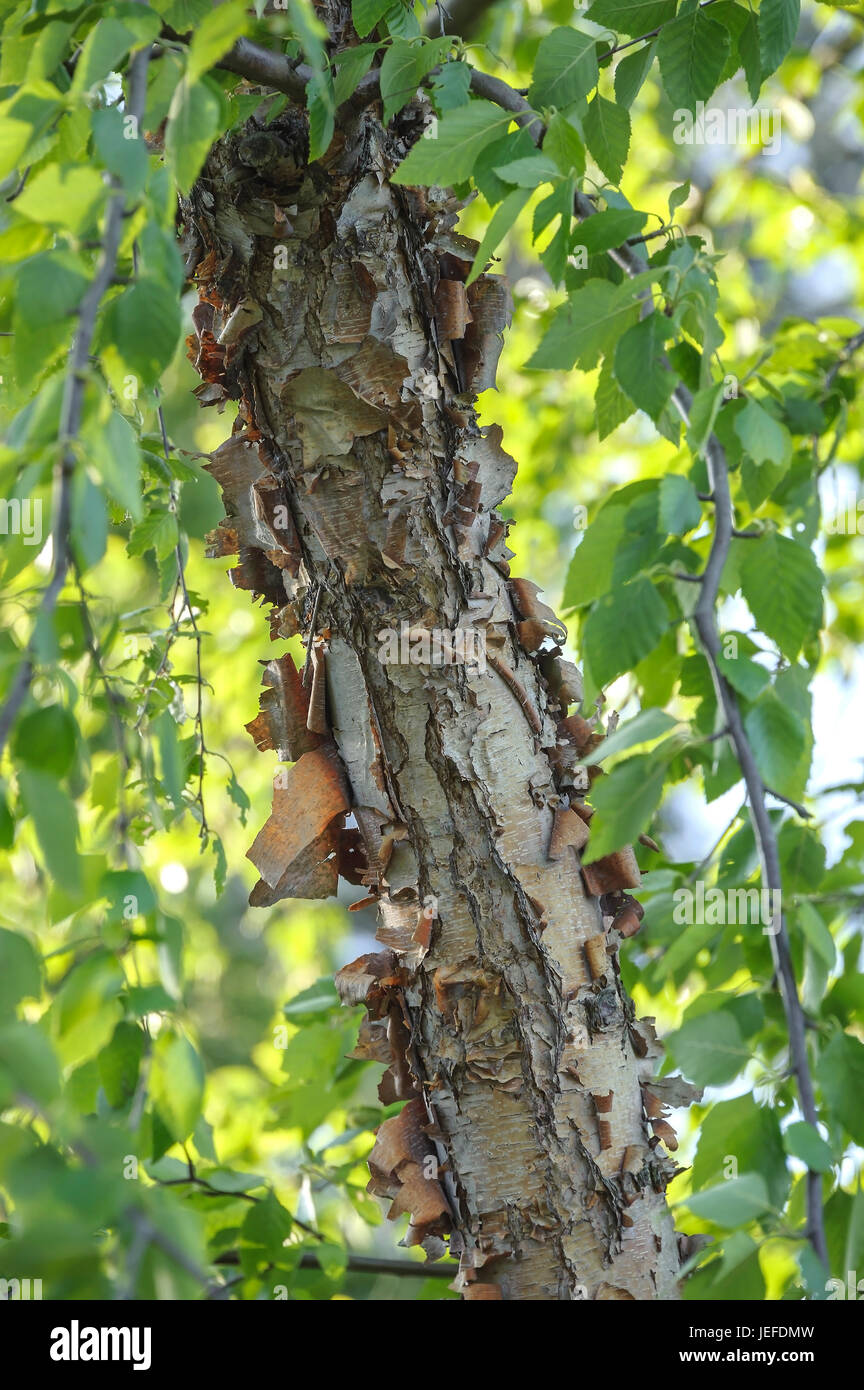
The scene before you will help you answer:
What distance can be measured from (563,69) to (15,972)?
504mm

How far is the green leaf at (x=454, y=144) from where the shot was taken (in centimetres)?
51

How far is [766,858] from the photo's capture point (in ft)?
1.49

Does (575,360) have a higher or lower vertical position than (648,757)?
higher

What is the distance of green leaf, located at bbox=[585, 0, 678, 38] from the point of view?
555 millimetres

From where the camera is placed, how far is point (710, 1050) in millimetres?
474

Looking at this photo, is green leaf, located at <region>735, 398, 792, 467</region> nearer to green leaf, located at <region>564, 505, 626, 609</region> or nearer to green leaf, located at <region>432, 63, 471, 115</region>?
green leaf, located at <region>564, 505, 626, 609</region>

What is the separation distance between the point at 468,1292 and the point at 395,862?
24 cm

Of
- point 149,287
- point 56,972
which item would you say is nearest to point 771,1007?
point 149,287

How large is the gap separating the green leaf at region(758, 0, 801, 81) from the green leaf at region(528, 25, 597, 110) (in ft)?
0.27

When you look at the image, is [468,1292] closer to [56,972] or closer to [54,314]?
[54,314]

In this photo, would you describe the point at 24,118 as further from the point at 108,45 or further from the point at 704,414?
the point at 704,414

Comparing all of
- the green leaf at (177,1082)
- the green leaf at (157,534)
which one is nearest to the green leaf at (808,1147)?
the green leaf at (177,1082)

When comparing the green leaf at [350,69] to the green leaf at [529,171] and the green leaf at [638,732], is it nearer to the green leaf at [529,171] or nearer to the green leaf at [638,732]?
the green leaf at [529,171]

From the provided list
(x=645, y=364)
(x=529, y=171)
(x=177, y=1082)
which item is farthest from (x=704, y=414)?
(x=177, y=1082)
